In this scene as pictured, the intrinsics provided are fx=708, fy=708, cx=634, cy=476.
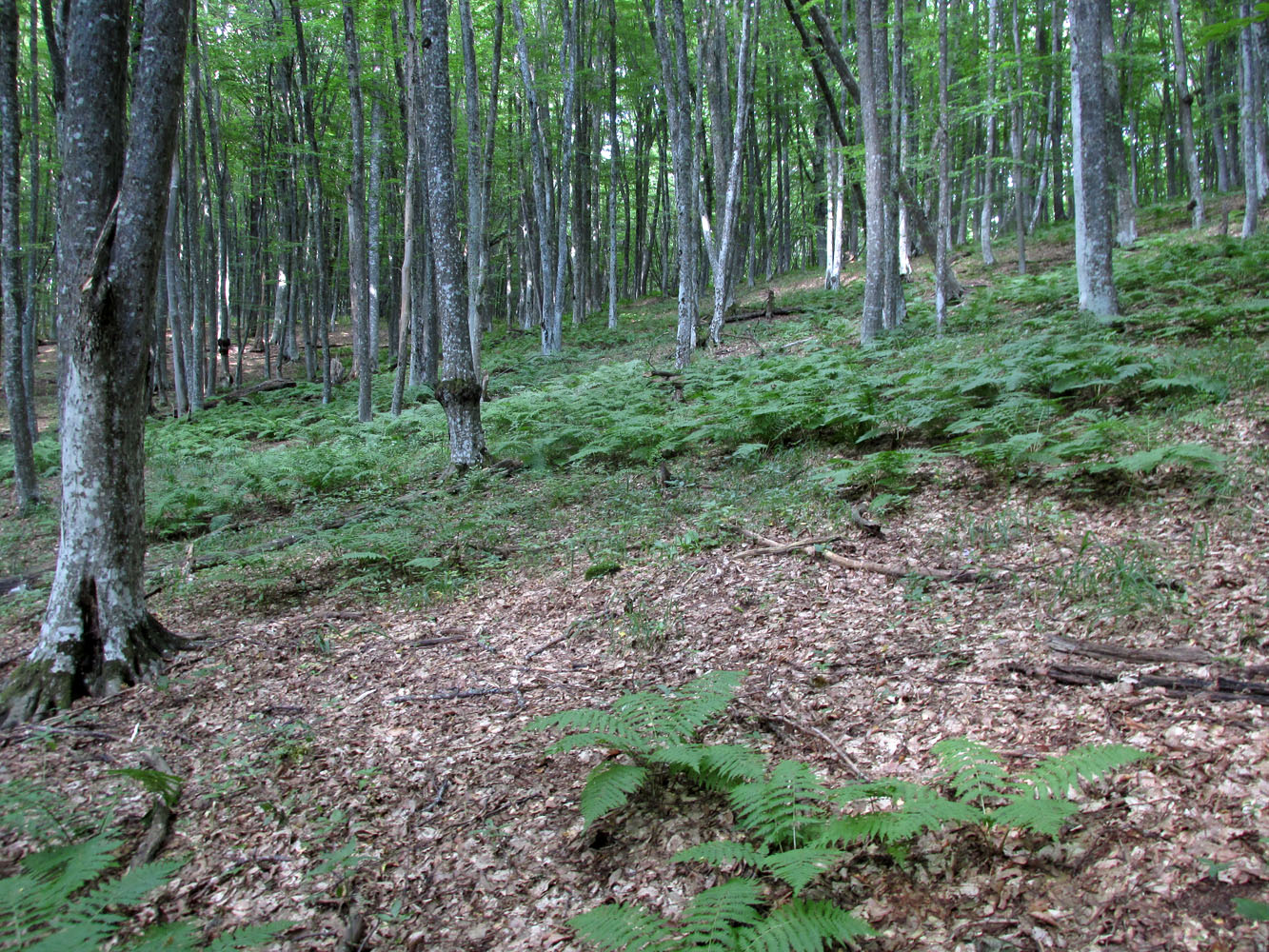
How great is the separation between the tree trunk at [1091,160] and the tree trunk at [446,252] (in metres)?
7.71

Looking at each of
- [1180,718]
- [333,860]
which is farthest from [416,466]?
[1180,718]

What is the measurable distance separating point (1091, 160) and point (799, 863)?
994 cm

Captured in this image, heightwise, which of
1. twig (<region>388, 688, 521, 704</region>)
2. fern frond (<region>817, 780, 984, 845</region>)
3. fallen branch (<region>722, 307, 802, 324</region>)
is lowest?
twig (<region>388, 688, 521, 704</region>)

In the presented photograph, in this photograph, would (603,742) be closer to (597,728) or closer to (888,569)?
(597,728)

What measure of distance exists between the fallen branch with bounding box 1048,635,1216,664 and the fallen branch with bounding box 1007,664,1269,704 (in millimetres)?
128

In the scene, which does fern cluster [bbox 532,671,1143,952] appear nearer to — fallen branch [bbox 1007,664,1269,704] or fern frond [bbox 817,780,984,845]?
fern frond [bbox 817,780,984,845]

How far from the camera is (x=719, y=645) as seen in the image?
4.16 m

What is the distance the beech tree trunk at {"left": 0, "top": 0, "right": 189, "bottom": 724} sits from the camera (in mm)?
4004

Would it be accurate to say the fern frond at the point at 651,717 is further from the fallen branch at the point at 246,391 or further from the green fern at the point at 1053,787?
the fallen branch at the point at 246,391

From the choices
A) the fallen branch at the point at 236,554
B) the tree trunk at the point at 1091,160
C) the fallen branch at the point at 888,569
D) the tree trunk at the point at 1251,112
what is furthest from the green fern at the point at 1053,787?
the tree trunk at the point at 1251,112

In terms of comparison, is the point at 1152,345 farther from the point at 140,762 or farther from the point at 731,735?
the point at 140,762

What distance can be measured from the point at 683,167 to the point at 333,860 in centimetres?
1240

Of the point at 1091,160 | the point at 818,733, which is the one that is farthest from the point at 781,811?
the point at 1091,160

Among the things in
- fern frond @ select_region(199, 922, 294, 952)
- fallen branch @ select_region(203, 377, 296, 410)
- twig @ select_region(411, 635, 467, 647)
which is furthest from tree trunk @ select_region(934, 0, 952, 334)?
fallen branch @ select_region(203, 377, 296, 410)
